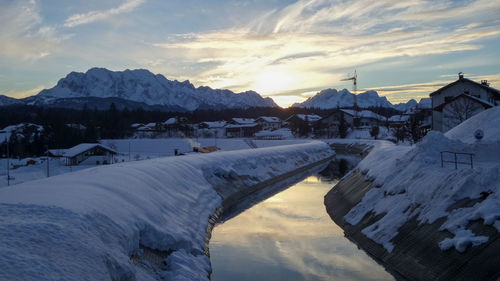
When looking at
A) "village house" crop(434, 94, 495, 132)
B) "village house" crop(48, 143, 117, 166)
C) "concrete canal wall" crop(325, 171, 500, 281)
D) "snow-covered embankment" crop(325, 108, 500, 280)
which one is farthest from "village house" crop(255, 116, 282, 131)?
"concrete canal wall" crop(325, 171, 500, 281)

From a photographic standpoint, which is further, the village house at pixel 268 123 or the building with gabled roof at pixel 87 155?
the village house at pixel 268 123

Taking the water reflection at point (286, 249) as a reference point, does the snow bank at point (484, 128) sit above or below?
above

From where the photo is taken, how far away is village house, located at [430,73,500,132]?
154 ft

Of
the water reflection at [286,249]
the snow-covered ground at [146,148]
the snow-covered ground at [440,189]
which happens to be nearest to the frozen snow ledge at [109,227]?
the water reflection at [286,249]

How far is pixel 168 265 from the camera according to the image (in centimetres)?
1312

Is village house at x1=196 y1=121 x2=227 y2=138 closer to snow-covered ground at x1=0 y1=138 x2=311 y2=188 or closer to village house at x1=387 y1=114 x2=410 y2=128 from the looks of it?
snow-covered ground at x1=0 y1=138 x2=311 y2=188

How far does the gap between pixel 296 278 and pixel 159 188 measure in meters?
8.91

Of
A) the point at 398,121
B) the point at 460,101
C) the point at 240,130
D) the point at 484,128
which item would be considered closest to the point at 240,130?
the point at 240,130

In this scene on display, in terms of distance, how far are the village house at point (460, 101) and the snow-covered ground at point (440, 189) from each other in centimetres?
2473

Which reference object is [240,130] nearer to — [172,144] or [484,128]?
[172,144]

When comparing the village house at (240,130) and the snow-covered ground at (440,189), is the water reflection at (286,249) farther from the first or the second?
the village house at (240,130)

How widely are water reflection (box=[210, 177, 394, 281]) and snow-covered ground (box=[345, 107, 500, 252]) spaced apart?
4.79ft

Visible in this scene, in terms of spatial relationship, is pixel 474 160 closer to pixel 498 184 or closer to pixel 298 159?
pixel 498 184

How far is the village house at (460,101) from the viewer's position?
154 ft
